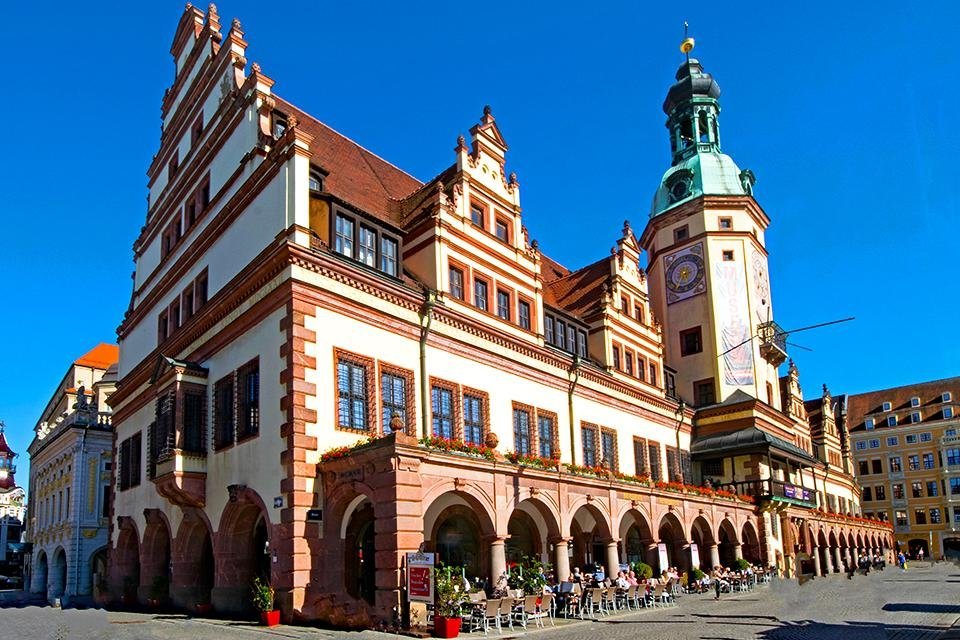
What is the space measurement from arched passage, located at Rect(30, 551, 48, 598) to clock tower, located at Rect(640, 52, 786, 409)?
42.8m

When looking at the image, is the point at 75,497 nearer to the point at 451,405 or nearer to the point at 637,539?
the point at 451,405

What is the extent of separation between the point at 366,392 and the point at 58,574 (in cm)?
3639

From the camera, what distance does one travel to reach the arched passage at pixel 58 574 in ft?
166

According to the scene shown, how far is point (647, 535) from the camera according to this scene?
34.1 meters

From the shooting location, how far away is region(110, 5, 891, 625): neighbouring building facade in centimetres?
2356

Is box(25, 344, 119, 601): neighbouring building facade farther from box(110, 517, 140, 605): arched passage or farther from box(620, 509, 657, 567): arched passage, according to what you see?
box(620, 509, 657, 567): arched passage

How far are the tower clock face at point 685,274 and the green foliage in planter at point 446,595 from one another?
3416 cm

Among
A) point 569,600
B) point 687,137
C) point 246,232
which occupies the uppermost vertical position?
point 687,137

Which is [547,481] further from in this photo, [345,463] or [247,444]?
[247,444]

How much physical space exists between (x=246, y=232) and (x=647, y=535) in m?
19.6

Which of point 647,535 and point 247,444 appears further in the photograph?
point 647,535

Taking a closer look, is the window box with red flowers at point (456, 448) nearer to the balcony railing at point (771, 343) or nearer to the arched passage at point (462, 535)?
the arched passage at point (462, 535)

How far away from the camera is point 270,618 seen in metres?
22.2

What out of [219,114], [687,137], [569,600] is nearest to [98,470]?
[219,114]
